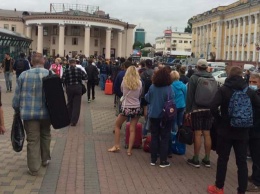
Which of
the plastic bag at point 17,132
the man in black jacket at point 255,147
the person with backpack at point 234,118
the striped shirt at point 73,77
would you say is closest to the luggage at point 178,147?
the man in black jacket at point 255,147

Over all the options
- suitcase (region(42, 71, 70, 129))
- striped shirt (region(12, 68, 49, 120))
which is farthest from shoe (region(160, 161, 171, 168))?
striped shirt (region(12, 68, 49, 120))

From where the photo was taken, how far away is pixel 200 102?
24.2 feet

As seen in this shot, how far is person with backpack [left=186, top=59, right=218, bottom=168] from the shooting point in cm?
737

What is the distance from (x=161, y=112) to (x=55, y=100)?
76.4 inches

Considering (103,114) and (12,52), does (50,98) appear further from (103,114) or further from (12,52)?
(12,52)

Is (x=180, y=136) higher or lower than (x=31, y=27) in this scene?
lower

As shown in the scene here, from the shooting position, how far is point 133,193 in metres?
5.93

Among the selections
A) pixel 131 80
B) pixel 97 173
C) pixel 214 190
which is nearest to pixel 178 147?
pixel 131 80

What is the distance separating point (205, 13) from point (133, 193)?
97844 mm

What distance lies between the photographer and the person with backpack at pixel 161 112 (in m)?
7.41

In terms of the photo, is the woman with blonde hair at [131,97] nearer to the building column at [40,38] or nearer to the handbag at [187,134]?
the handbag at [187,134]

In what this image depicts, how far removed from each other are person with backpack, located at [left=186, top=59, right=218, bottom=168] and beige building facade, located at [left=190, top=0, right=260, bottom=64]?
201ft

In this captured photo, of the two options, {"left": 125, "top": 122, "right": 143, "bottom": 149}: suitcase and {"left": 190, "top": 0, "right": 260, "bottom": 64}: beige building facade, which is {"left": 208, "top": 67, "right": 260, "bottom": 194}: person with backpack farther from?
{"left": 190, "top": 0, "right": 260, "bottom": 64}: beige building facade

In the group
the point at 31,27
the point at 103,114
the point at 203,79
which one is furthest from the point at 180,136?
the point at 31,27
